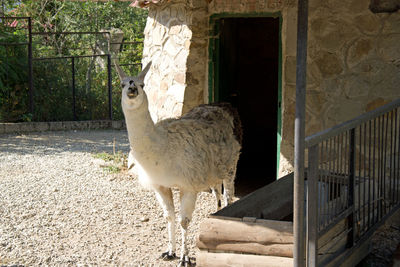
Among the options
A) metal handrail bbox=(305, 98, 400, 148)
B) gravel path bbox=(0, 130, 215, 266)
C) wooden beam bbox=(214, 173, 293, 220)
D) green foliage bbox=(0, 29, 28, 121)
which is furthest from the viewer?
green foliage bbox=(0, 29, 28, 121)

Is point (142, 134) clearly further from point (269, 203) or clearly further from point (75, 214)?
point (75, 214)

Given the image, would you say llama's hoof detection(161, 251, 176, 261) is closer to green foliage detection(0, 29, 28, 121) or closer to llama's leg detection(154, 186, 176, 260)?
llama's leg detection(154, 186, 176, 260)

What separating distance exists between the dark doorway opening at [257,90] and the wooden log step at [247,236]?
4339mm

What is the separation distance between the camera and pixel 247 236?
3.59 metres

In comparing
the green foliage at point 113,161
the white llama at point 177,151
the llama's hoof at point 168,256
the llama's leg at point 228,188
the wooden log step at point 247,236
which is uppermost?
the white llama at point 177,151

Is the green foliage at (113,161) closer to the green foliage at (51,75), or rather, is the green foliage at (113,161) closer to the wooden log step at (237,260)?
the green foliage at (51,75)

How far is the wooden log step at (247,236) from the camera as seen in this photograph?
3.51m

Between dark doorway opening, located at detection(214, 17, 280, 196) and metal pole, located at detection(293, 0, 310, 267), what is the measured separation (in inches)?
190

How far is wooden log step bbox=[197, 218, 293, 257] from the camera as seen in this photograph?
3.51 meters

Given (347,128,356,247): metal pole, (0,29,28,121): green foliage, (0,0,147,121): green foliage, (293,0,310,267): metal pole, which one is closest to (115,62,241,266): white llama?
(347,128,356,247): metal pole

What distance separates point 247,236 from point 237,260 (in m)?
0.17

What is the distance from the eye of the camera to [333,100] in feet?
18.7

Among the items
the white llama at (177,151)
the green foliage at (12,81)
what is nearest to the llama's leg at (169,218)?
the white llama at (177,151)

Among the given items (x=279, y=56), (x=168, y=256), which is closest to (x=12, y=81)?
(x=279, y=56)
